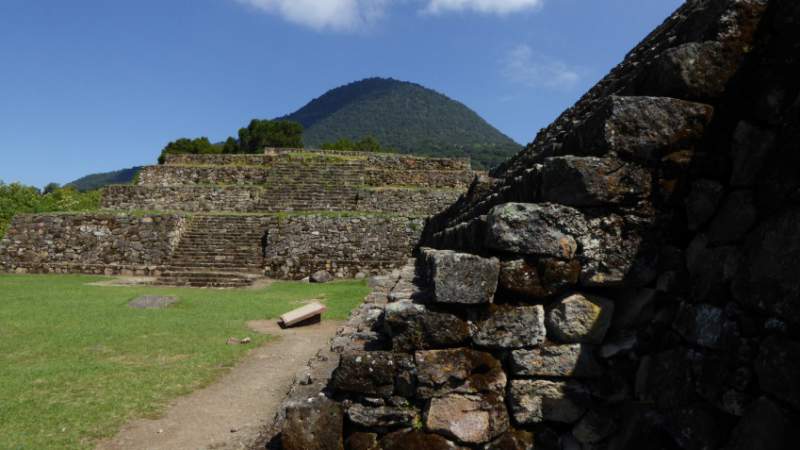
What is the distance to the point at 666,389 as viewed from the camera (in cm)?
270

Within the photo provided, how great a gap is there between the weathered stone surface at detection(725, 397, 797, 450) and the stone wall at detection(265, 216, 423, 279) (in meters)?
17.3

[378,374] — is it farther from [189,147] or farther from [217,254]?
[189,147]

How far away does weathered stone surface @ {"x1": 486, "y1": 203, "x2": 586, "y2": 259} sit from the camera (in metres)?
3.12

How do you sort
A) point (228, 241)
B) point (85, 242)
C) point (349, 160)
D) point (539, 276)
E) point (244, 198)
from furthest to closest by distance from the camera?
point (349, 160) → point (244, 198) → point (228, 241) → point (85, 242) → point (539, 276)

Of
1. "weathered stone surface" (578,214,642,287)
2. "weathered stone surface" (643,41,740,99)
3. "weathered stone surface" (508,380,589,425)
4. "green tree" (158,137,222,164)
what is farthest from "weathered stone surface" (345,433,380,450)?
"green tree" (158,137,222,164)

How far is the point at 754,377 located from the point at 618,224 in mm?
1130

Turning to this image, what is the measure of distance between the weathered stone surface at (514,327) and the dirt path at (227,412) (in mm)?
2184

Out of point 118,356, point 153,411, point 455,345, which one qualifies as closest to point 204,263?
point 118,356

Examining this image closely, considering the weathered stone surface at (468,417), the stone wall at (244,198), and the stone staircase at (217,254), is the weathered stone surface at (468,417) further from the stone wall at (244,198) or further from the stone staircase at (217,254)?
the stone wall at (244,198)

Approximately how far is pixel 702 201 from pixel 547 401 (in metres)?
1.46

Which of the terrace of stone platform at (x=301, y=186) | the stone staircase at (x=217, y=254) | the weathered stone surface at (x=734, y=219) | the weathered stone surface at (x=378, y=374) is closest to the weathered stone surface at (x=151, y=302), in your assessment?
the stone staircase at (x=217, y=254)

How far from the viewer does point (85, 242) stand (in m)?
21.0

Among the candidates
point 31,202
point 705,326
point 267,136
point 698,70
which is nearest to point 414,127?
point 267,136

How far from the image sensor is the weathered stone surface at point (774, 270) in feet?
6.99
